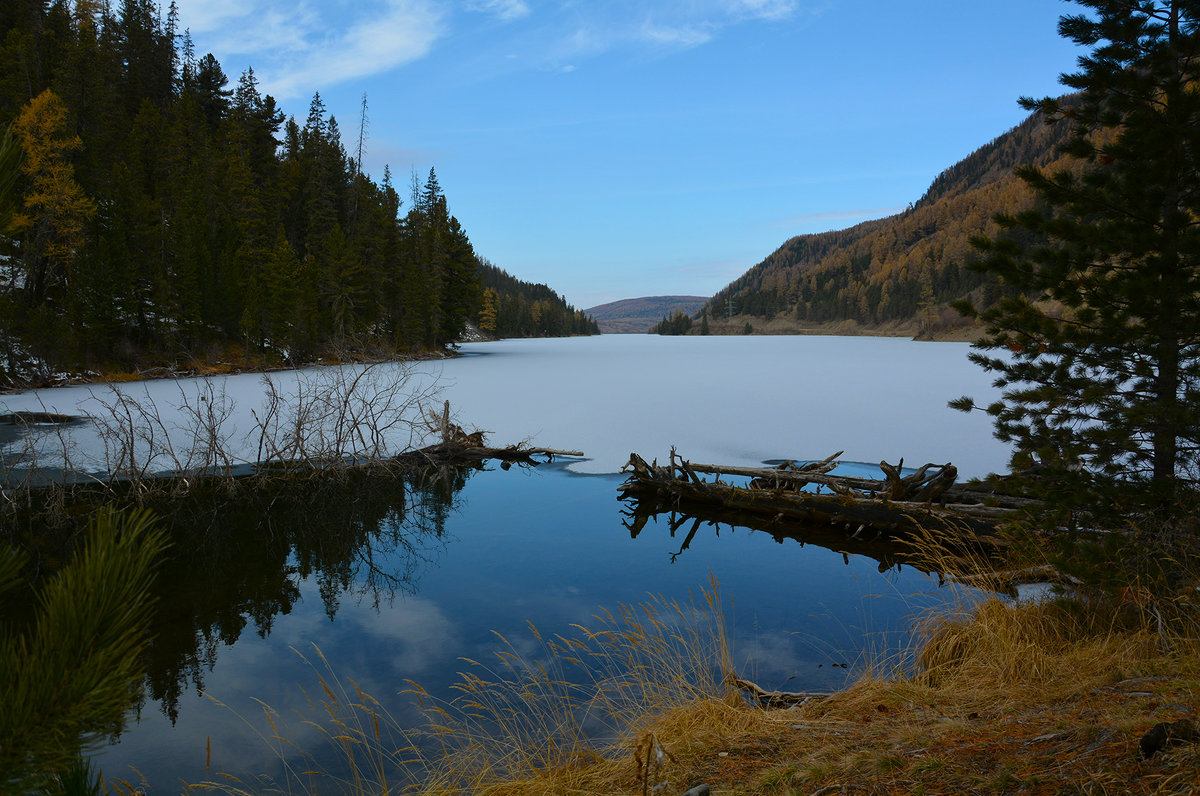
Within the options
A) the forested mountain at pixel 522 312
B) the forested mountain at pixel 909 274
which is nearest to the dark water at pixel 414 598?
the forested mountain at pixel 522 312

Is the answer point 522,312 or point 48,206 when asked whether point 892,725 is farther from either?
point 522,312

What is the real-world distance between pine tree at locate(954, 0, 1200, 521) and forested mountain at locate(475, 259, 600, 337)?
81.7 metres

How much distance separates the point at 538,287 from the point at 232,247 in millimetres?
131337

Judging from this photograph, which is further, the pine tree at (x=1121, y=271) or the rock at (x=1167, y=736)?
the pine tree at (x=1121, y=271)

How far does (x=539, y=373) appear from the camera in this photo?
41250 millimetres

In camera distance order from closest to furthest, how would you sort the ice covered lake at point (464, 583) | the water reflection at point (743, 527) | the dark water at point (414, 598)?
the dark water at point (414, 598) → the ice covered lake at point (464, 583) → the water reflection at point (743, 527)

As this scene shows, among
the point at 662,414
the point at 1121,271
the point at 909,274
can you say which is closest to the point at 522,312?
the point at 909,274

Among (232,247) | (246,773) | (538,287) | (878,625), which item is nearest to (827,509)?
(878,625)

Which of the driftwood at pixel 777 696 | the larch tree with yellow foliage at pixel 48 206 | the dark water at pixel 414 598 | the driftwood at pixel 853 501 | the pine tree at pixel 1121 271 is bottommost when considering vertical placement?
the dark water at pixel 414 598

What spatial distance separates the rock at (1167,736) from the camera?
2918 mm

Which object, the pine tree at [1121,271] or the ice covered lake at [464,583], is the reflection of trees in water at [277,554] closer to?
the ice covered lake at [464,583]

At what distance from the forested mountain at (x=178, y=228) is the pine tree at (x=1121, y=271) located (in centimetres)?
1840

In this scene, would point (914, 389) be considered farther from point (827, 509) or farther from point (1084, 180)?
point (1084, 180)

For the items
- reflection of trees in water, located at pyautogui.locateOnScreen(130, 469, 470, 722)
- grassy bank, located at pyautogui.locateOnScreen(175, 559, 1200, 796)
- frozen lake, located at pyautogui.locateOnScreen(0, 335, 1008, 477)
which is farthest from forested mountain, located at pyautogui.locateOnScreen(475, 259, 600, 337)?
grassy bank, located at pyautogui.locateOnScreen(175, 559, 1200, 796)
